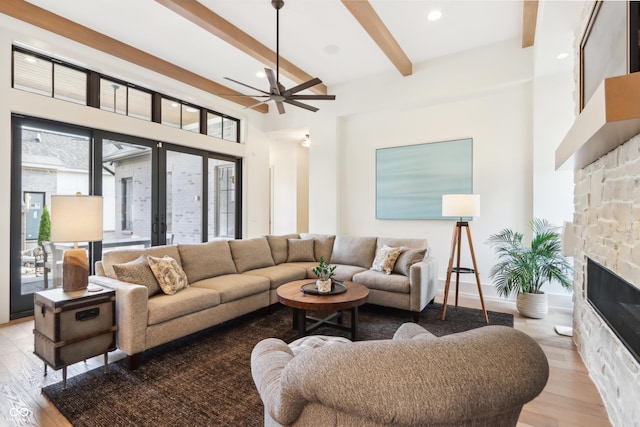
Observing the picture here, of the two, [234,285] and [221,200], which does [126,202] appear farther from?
[234,285]

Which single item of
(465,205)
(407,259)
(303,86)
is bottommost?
(407,259)

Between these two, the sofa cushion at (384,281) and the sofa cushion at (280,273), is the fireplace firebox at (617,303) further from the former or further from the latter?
the sofa cushion at (280,273)

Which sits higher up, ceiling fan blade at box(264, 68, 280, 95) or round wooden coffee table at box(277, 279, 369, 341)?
ceiling fan blade at box(264, 68, 280, 95)

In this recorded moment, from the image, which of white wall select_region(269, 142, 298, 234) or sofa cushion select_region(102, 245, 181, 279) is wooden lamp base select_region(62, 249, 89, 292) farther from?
white wall select_region(269, 142, 298, 234)

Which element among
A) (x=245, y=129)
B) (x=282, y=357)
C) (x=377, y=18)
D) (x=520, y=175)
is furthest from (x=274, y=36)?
(x=282, y=357)

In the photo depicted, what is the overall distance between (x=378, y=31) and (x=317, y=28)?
73 cm

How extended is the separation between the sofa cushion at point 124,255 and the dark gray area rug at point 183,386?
2.64ft

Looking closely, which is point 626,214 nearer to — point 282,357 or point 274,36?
point 282,357

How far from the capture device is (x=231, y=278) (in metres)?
3.54

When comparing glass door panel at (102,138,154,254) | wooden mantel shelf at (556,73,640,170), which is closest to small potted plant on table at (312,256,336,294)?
wooden mantel shelf at (556,73,640,170)

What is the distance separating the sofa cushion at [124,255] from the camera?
2.88 meters

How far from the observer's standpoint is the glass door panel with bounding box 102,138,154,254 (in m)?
4.36

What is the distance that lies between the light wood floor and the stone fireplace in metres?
0.09

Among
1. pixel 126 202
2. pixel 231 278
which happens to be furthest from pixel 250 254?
pixel 126 202
